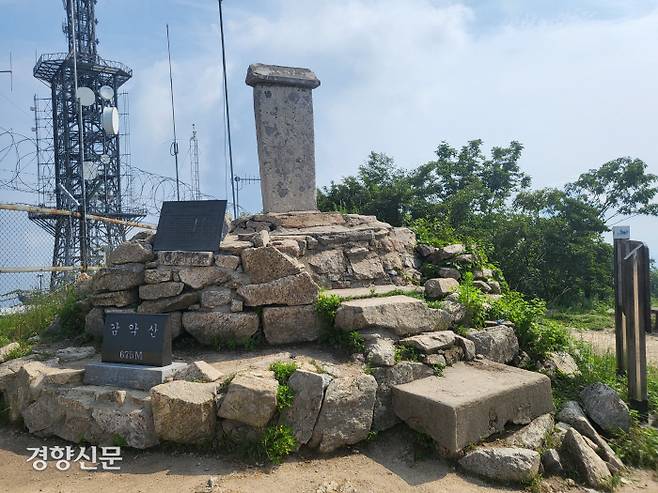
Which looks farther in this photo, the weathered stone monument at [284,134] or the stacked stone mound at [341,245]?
the weathered stone monument at [284,134]

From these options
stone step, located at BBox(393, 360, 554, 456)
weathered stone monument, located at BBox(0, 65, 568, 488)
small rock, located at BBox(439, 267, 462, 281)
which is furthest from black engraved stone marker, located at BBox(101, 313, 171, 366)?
small rock, located at BBox(439, 267, 462, 281)

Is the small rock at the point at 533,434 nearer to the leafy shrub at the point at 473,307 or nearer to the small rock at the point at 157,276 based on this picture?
the leafy shrub at the point at 473,307

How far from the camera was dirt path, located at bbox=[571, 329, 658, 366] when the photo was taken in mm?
7488

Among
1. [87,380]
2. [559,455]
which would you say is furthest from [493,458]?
[87,380]

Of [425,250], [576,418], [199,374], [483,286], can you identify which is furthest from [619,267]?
[199,374]

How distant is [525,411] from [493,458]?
2.46ft

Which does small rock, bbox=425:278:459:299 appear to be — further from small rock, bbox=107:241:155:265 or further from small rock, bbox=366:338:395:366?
small rock, bbox=107:241:155:265

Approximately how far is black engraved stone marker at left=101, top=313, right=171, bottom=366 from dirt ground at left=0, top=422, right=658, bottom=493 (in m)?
0.83

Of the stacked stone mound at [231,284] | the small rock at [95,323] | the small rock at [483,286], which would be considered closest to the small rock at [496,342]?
the small rock at [483,286]

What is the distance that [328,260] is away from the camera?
6328mm

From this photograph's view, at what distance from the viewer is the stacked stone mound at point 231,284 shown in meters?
5.23

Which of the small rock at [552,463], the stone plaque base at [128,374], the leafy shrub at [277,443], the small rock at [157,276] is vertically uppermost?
the small rock at [157,276]

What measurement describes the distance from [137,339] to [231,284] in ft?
4.29

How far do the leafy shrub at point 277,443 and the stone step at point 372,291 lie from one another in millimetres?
1905
